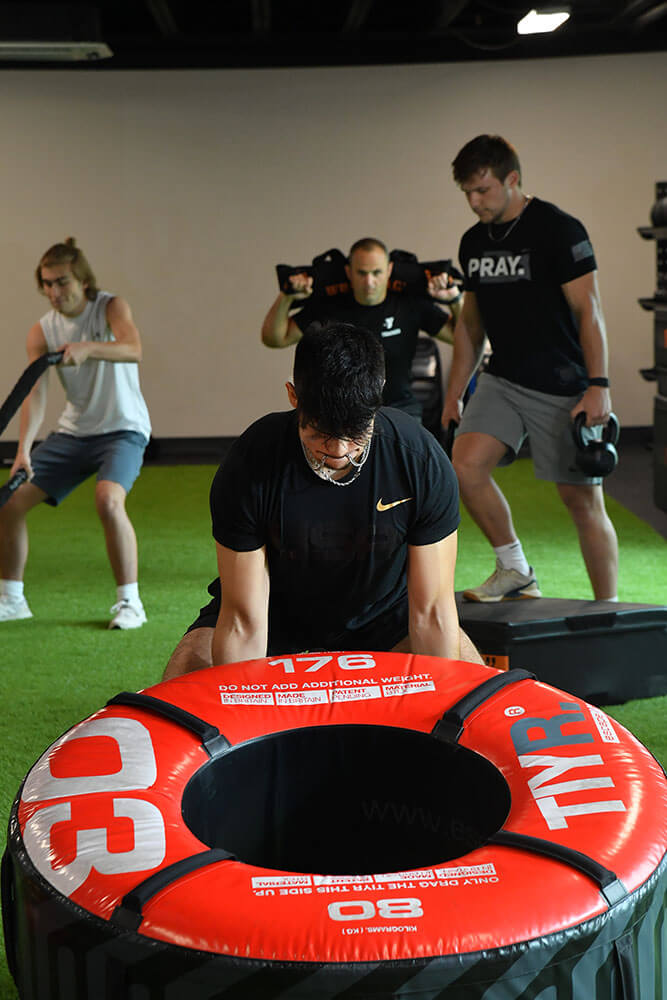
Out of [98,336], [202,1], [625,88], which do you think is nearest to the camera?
[98,336]

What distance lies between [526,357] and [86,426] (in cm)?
166

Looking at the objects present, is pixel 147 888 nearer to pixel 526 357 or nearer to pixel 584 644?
pixel 584 644

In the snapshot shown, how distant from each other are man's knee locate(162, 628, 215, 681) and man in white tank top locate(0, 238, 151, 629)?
1.59 m

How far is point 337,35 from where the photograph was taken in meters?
7.57

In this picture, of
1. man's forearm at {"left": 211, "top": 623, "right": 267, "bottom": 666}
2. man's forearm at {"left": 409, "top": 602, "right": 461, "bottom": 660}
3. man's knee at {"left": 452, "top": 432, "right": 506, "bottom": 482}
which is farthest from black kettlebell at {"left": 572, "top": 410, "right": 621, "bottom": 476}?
man's forearm at {"left": 211, "top": 623, "right": 267, "bottom": 666}

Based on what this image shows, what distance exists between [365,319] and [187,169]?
441 cm

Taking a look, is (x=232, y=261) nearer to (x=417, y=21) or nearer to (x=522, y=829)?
(x=417, y=21)

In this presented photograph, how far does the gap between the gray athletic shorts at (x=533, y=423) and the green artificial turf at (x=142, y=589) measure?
32.7 inches

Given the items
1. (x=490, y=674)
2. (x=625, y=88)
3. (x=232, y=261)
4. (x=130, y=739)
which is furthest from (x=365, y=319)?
(x=625, y=88)

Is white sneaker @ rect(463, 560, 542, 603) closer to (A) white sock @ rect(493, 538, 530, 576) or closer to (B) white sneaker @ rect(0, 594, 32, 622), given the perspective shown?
(A) white sock @ rect(493, 538, 530, 576)

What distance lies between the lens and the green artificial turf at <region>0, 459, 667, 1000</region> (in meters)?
2.95

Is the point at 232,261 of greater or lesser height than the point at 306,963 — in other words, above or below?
above

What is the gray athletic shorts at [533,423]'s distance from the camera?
134 inches

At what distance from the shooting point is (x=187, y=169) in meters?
7.86
